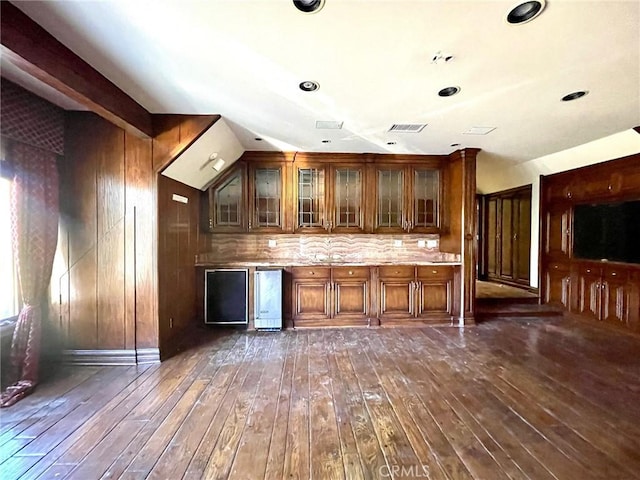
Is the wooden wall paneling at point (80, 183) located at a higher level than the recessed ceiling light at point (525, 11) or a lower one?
lower

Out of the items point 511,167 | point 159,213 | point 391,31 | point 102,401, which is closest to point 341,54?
point 391,31

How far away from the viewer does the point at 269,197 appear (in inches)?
190

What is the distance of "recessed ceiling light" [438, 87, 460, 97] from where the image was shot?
264 centimetres

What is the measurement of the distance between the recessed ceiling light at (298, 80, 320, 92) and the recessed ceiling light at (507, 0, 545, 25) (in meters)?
1.33

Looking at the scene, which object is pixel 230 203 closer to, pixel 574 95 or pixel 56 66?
pixel 56 66

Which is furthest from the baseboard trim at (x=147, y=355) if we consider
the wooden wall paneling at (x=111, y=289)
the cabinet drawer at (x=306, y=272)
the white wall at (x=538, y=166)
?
the white wall at (x=538, y=166)

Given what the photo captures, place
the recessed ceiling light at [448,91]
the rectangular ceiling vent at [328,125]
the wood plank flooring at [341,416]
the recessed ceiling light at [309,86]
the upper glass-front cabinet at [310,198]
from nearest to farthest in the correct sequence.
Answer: the wood plank flooring at [341,416] < the recessed ceiling light at [309,86] < the recessed ceiling light at [448,91] < the rectangular ceiling vent at [328,125] < the upper glass-front cabinet at [310,198]

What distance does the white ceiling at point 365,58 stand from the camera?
1.74 m

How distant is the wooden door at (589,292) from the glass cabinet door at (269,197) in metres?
4.53

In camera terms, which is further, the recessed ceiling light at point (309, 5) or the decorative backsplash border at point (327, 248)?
the decorative backsplash border at point (327, 248)

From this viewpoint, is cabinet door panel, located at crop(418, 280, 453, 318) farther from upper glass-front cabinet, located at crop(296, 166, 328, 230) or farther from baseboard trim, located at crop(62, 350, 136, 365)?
baseboard trim, located at crop(62, 350, 136, 365)

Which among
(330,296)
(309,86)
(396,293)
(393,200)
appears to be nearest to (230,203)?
(330,296)

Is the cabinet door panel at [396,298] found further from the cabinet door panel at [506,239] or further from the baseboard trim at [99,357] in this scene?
the cabinet door panel at [506,239]

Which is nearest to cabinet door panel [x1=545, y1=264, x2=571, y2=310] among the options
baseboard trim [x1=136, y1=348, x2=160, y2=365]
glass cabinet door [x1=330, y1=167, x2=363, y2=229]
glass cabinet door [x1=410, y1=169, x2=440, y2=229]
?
glass cabinet door [x1=410, y1=169, x2=440, y2=229]
